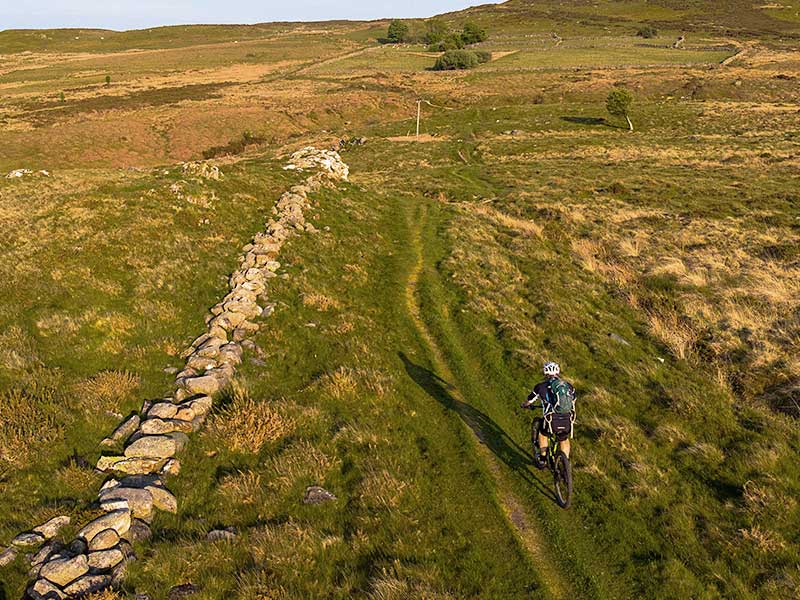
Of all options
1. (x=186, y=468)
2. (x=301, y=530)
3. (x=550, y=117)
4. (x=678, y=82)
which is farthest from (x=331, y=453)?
(x=678, y=82)

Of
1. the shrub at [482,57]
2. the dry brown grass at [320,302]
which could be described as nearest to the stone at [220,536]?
the dry brown grass at [320,302]

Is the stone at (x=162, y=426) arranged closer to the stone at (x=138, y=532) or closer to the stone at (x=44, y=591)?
the stone at (x=138, y=532)

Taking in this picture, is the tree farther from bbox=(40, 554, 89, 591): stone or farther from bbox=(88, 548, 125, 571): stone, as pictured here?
bbox=(40, 554, 89, 591): stone

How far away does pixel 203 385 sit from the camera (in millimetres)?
12844

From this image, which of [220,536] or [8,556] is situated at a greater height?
[8,556]

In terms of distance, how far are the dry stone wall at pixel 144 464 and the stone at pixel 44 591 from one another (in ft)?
0.04

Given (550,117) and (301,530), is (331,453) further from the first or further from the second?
(550,117)

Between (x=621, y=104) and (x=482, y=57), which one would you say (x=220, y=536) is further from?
(x=482, y=57)

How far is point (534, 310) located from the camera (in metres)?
19.7

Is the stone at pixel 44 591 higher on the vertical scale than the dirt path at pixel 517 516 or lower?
higher

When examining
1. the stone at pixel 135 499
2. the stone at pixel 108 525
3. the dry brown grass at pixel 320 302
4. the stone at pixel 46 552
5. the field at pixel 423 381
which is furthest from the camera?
the dry brown grass at pixel 320 302

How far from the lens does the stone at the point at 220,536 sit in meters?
8.46

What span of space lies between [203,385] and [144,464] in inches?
119

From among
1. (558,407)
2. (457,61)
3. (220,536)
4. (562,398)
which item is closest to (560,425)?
(558,407)
